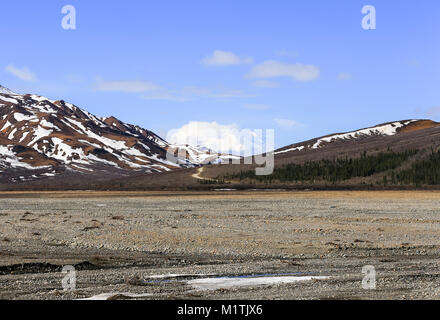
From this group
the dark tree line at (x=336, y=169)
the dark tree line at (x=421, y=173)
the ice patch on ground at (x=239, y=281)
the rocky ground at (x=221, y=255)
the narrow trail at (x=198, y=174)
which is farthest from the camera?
the narrow trail at (x=198, y=174)

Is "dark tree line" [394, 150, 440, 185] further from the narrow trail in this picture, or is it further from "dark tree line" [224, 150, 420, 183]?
the narrow trail

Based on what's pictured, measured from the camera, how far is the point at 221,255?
95.4 feet

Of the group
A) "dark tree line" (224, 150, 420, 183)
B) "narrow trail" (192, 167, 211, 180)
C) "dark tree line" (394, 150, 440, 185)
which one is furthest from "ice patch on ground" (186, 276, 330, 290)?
"narrow trail" (192, 167, 211, 180)

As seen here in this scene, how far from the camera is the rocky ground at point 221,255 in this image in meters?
→ 19.0

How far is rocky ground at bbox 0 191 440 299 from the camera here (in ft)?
62.4

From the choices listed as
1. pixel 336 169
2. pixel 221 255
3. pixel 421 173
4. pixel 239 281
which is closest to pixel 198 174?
pixel 336 169

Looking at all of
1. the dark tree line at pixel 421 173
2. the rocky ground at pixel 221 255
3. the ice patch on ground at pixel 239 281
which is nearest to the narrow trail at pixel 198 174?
→ the dark tree line at pixel 421 173

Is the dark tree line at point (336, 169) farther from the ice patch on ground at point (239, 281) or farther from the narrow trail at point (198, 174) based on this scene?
the ice patch on ground at point (239, 281)

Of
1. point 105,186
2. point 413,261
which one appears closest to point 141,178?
point 105,186

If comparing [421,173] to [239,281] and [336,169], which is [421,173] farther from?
[239,281]
